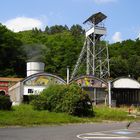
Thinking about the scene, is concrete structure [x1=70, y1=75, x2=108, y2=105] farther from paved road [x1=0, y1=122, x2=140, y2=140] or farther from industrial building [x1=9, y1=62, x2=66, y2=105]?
paved road [x1=0, y1=122, x2=140, y2=140]

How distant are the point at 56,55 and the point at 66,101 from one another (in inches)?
2830

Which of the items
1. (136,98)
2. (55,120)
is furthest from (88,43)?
(55,120)

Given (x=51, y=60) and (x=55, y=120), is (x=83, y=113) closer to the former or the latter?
(x=55, y=120)

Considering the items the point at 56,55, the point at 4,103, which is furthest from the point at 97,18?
the point at 4,103

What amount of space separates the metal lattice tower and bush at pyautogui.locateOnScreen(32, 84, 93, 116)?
38053 millimetres

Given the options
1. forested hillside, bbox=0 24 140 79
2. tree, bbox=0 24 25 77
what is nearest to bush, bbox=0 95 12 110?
forested hillside, bbox=0 24 140 79

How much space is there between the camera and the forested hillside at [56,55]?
98.9 m

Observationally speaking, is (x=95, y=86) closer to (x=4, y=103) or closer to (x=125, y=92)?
(x=125, y=92)

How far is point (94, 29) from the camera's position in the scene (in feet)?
249

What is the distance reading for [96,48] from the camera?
258 ft

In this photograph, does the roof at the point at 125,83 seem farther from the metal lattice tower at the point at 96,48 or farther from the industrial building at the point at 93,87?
the metal lattice tower at the point at 96,48

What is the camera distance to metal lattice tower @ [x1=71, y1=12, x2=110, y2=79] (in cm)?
7606

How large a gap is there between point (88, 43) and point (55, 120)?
50483mm

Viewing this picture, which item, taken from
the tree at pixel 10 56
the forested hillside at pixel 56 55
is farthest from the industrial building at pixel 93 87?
the tree at pixel 10 56
